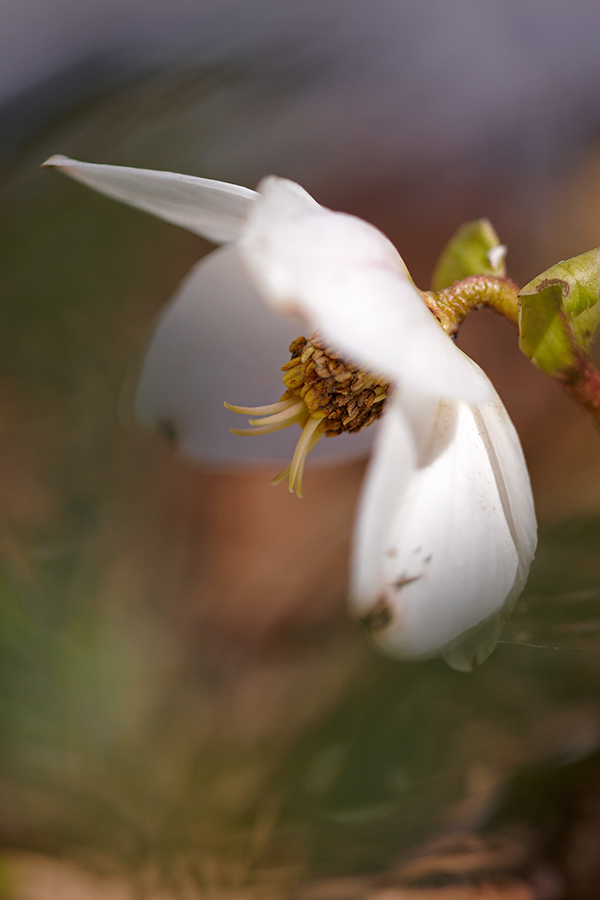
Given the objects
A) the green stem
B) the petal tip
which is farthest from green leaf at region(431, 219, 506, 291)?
the petal tip

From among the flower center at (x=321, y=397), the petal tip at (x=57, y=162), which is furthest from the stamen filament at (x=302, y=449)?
the petal tip at (x=57, y=162)

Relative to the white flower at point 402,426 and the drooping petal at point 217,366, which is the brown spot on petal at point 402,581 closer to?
the white flower at point 402,426

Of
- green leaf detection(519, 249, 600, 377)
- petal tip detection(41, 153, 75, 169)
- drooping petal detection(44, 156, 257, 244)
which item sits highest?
petal tip detection(41, 153, 75, 169)

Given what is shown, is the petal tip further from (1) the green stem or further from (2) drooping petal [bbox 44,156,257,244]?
(1) the green stem

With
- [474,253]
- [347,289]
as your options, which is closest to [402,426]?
[347,289]

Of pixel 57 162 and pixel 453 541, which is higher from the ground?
pixel 57 162

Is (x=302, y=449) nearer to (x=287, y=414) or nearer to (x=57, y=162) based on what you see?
(x=287, y=414)
